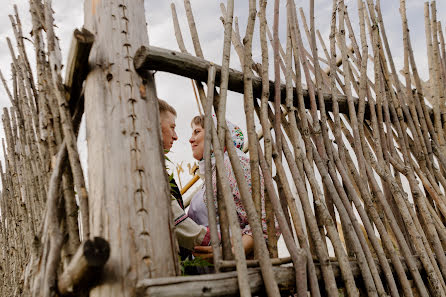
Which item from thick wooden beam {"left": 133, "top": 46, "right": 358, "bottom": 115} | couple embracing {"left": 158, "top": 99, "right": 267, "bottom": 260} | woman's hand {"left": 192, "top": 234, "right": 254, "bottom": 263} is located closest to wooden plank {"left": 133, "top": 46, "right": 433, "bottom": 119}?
thick wooden beam {"left": 133, "top": 46, "right": 358, "bottom": 115}

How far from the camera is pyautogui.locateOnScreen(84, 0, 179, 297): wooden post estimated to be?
2.77ft

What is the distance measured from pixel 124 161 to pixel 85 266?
0.96ft

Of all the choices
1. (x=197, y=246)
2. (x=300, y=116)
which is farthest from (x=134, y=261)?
(x=300, y=116)

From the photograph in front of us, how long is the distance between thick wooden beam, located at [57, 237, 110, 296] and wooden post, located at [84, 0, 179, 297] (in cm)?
6

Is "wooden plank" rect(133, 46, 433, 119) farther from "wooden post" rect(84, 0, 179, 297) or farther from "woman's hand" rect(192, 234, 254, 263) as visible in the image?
"woman's hand" rect(192, 234, 254, 263)

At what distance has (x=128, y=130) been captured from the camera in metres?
0.98

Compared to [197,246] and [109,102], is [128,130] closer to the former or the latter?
[109,102]

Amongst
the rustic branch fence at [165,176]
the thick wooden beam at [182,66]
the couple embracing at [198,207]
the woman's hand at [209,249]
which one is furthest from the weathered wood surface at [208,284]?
the thick wooden beam at [182,66]

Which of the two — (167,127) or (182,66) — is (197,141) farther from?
(182,66)

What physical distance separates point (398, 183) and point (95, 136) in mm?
1294

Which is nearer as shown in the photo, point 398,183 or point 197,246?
point 197,246

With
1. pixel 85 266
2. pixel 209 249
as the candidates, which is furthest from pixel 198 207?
pixel 85 266

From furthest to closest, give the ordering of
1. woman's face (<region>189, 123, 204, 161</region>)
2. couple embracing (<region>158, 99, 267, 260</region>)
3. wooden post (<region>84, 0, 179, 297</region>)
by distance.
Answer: woman's face (<region>189, 123, 204, 161</region>) < couple embracing (<region>158, 99, 267, 260</region>) < wooden post (<region>84, 0, 179, 297</region>)

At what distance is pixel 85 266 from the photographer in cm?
72
